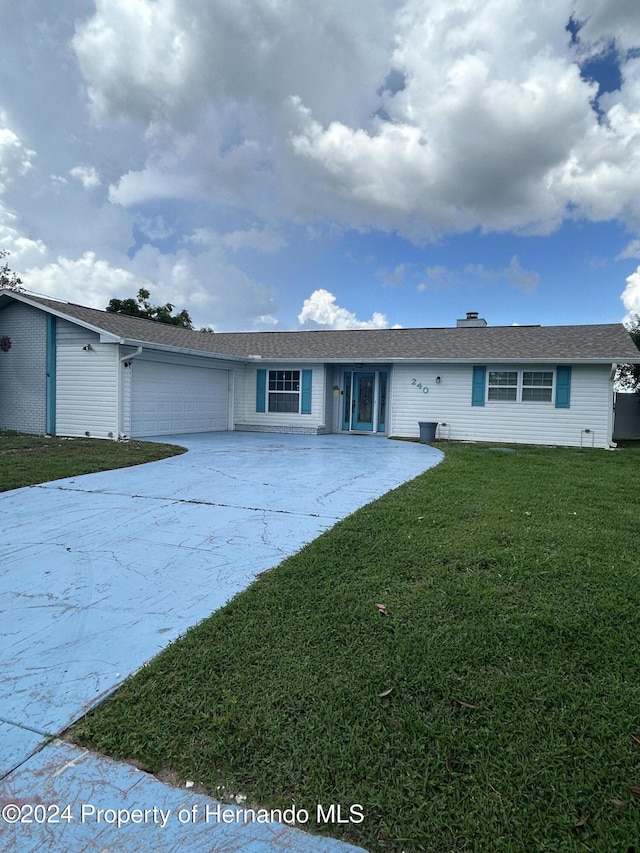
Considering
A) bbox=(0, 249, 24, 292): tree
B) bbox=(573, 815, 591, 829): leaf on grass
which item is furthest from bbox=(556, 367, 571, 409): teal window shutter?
bbox=(0, 249, 24, 292): tree

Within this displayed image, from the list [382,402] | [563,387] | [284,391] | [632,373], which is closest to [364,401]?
[382,402]

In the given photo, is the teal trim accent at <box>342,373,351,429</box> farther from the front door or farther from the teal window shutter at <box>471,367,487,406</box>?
the teal window shutter at <box>471,367,487,406</box>

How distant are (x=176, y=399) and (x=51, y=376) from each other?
340 centimetres

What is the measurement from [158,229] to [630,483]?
17246mm

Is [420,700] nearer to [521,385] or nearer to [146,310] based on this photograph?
[521,385]

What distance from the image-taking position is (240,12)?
Result: 10336 mm

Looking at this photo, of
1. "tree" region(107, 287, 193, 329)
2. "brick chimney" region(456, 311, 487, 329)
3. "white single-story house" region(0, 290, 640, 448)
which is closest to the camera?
"white single-story house" region(0, 290, 640, 448)

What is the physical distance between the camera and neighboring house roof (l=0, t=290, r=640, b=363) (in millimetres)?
13336

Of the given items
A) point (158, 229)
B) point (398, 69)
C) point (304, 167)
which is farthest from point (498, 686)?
point (158, 229)

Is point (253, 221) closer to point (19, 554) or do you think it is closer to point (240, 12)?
point (240, 12)

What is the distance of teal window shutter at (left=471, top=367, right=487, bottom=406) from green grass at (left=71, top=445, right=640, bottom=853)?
1075 centimetres

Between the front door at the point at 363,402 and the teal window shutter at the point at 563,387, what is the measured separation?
5.70 m

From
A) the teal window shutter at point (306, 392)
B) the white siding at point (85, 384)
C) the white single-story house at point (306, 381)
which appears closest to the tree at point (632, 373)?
the white single-story house at point (306, 381)

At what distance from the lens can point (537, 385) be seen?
1414cm
